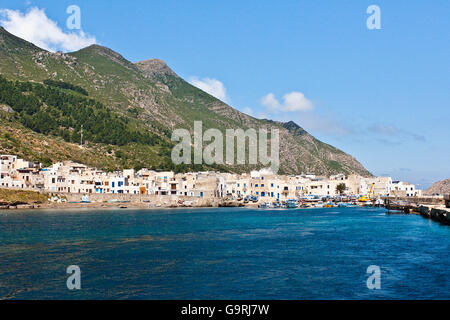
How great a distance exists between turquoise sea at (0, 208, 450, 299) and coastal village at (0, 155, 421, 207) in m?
73.8

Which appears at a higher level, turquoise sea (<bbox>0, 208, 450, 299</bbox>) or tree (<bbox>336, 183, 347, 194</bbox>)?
tree (<bbox>336, 183, 347, 194</bbox>)

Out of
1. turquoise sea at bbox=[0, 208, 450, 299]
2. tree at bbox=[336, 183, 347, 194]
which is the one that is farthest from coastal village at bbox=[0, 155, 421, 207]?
turquoise sea at bbox=[0, 208, 450, 299]

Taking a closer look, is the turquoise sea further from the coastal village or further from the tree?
the tree

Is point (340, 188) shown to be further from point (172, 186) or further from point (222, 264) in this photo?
point (222, 264)

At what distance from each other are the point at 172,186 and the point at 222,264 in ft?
410

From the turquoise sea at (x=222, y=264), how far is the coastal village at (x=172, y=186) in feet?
242

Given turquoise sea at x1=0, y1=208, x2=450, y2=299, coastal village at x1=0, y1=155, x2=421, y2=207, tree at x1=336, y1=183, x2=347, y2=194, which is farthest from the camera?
tree at x1=336, y1=183, x2=347, y2=194

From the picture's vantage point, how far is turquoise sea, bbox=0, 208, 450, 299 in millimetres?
27562

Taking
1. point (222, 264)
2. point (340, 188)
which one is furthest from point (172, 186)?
point (222, 264)

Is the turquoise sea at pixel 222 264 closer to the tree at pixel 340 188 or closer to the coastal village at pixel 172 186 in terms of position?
the coastal village at pixel 172 186

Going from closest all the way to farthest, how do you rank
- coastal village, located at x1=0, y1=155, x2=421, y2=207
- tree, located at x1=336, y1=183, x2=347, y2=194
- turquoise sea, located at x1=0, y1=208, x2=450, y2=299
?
turquoise sea, located at x1=0, y1=208, x2=450, y2=299, coastal village, located at x1=0, y1=155, x2=421, y2=207, tree, located at x1=336, y1=183, x2=347, y2=194

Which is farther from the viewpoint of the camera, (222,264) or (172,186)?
(172,186)

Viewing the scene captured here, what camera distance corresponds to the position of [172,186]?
160 m
